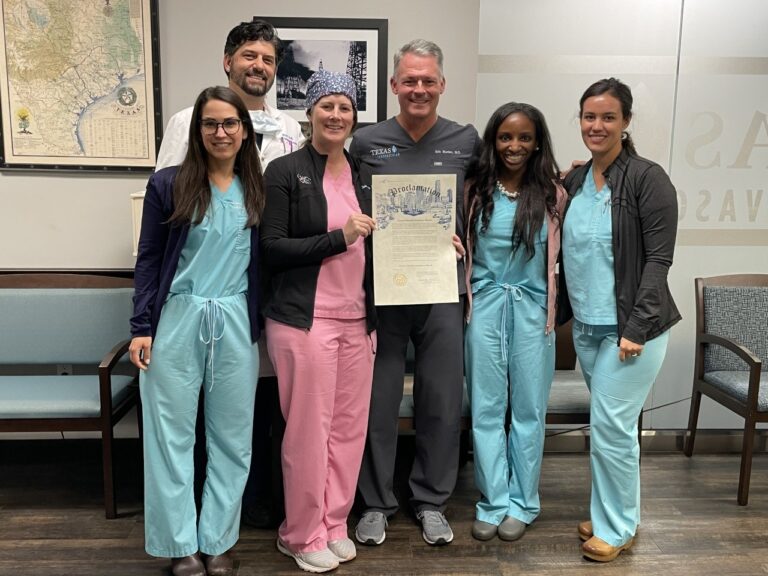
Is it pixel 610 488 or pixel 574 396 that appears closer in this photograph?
pixel 610 488

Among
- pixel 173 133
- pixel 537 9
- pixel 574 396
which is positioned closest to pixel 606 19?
pixel 537 9

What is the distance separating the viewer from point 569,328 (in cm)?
296

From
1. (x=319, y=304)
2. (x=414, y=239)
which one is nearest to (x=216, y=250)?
(x=319, y=304)

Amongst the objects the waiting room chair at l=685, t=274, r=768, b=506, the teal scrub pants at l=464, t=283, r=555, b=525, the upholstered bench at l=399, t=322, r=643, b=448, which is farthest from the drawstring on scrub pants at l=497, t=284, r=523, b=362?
the waiting room chair at l=685, t=274, r=768, b=506

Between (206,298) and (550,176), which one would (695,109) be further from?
(206,298)

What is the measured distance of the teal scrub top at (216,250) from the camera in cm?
187

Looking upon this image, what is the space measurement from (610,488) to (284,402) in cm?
115

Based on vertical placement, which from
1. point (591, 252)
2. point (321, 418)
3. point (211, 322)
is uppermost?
point (591, 252)

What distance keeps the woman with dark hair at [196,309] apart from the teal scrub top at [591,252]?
1022 mm

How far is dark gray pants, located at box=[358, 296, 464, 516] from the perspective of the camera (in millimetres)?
2197

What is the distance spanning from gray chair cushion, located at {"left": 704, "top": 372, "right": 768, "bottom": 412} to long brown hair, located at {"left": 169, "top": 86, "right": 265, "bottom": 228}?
2.11 meters

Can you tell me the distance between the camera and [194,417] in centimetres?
195

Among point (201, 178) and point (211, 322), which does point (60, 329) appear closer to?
point (211, 322)

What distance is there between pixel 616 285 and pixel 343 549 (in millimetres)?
1253
